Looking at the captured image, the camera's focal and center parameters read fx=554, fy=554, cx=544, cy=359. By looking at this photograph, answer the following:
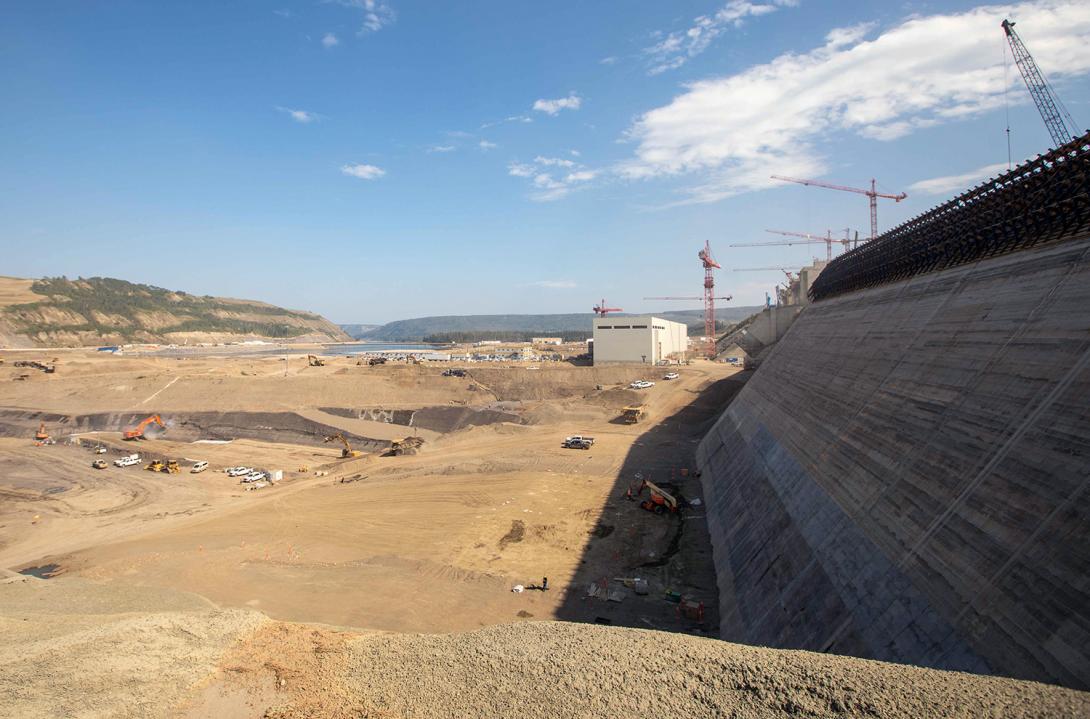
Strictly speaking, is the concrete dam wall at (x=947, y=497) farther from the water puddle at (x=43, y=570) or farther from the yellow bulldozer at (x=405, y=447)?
the yellow bulldozer at (x=405, y=447)

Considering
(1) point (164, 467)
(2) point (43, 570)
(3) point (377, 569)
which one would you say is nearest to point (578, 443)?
(3) point (377, 569)

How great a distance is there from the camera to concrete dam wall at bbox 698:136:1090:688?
10.9 m

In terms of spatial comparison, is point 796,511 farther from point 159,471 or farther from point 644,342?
point 644,342

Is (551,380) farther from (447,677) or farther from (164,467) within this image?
(447,677)

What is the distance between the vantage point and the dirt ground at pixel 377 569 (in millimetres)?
10484

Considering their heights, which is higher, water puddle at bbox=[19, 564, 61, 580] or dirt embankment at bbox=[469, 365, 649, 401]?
dirt embankment at bbox=[469, 365, 649, 401]

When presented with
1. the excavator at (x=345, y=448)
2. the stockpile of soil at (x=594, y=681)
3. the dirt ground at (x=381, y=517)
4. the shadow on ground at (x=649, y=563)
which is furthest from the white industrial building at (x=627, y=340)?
the stockpile of soil at (x=594, y=681)

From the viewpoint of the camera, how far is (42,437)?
68.3 metres

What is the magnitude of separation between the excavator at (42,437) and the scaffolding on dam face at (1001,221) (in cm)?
8979

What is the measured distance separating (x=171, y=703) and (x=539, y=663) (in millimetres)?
7910

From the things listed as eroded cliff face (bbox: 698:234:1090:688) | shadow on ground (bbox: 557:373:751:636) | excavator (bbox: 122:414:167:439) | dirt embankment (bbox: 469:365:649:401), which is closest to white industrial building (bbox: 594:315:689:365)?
dirt embankment (bbox: 469:365:649:401)

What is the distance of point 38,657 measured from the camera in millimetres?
12914

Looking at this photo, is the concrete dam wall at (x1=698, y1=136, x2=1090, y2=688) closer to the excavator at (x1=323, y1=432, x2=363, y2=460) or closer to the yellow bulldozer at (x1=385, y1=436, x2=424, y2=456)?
the yellow bulldozer at (x1=385, y1=436, x2=424, y2=456)

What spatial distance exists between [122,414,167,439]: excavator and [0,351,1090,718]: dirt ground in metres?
2.30
